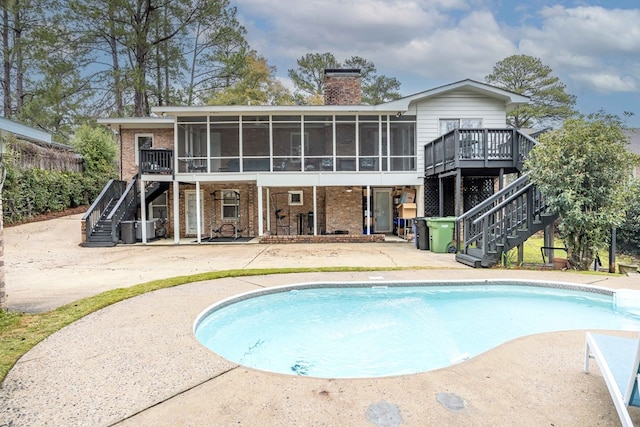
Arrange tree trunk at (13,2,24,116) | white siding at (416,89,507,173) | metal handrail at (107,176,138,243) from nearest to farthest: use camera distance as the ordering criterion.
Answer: metal handrail at (107,176,138,243), white siding at (416,89,507,173), tree trunk at (13,2,24,116)

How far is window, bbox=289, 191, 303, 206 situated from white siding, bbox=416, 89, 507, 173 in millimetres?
5187

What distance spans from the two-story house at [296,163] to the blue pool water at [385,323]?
6.96 meters

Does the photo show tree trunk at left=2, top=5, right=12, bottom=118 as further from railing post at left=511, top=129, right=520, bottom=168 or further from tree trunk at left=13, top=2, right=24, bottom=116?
railing post at left=511, top=129, right=520, bottom=168

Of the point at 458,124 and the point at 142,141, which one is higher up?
the point at 458,124

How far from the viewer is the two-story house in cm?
1418

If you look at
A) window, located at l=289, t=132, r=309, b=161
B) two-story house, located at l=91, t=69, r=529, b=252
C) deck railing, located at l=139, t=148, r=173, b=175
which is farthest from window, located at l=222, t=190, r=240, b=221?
window, located at l=289, t=132, r=309, b=161

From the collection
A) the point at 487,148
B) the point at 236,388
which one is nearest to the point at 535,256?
the point at 487,148

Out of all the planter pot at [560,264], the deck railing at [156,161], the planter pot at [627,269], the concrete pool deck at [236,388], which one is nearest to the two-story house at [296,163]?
the deck railing at [156,161]

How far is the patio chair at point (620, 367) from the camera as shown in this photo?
84.7 inches

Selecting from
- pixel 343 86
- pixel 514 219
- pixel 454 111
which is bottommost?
pixel 514 219

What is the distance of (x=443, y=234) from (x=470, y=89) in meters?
6.68

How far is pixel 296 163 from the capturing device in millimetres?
14969

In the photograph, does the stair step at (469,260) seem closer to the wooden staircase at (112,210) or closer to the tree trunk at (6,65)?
the wooden staircase at (112,210)

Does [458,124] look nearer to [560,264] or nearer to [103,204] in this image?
Answer: [560,264]
